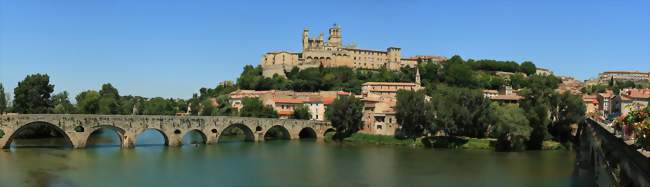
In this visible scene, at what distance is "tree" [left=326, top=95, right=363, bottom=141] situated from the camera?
6238 cm

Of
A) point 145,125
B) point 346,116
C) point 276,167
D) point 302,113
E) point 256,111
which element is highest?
point 256,111

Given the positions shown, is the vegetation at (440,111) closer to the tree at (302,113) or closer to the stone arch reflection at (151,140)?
the tree at (302,113)

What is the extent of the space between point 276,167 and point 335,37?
93.5m

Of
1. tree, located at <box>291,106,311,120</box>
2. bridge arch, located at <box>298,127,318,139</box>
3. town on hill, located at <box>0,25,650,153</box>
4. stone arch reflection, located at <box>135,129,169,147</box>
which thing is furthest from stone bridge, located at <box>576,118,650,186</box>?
tree, located at <box>291,106,311,120</box>

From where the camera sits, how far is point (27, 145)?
4756 centimetres

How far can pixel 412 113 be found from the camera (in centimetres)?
5488

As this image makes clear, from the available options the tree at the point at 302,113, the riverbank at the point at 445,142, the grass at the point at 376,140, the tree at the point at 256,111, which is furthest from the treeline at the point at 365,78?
the riverbank at the point at 445,142

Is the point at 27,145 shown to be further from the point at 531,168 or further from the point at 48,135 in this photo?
the point at 531,168

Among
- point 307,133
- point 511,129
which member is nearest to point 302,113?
point 307,133

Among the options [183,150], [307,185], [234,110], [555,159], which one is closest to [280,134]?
[234,110]

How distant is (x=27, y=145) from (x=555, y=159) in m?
39.6

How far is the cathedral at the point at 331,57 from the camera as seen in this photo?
12038cm

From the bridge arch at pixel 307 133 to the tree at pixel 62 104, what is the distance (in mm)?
26402

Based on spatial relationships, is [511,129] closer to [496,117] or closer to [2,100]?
[496,117]
